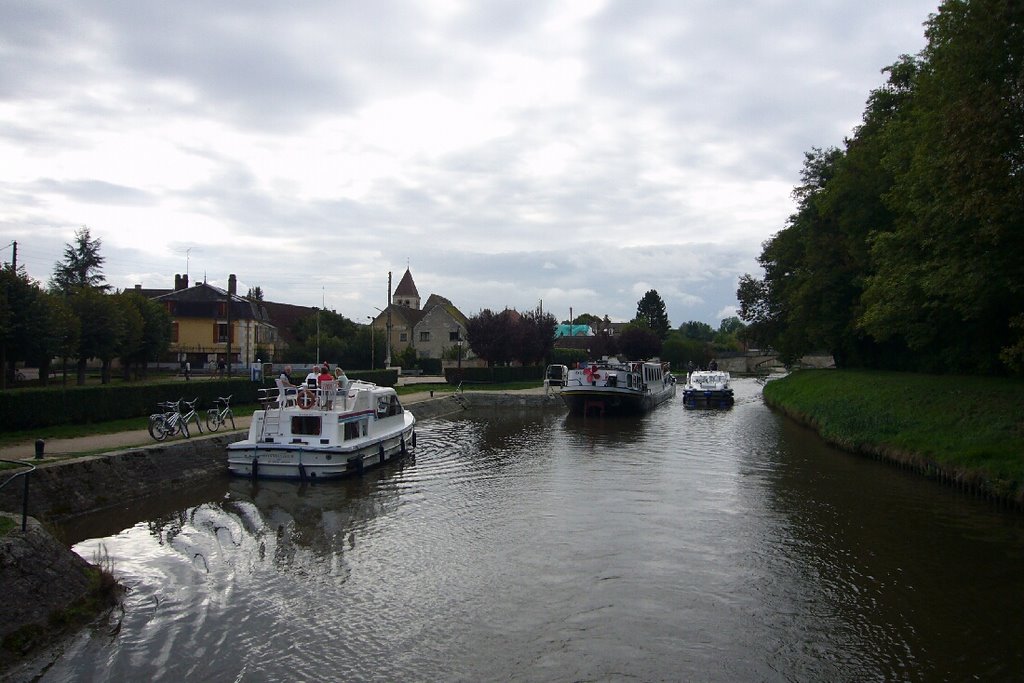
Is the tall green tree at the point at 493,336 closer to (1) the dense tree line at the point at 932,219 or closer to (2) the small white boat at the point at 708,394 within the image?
(2) the small white boat at the point at 708,394

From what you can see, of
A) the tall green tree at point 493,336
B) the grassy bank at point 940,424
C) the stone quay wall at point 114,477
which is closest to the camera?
the stone quay wall at point 114,477

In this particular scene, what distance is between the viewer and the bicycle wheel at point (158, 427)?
60.7 ft

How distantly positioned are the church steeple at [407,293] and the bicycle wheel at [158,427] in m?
85.1

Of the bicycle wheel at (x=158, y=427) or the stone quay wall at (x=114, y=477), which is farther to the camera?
the bicycle wheel at (x=158, y=427)

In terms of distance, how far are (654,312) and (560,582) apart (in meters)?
125

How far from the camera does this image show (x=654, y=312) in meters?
133

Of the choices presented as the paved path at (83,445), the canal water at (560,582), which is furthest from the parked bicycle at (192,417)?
the canal water at (560,582)

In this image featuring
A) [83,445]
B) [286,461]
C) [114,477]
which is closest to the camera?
[114,477]

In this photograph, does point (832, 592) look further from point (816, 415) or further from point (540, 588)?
point (816, 415)

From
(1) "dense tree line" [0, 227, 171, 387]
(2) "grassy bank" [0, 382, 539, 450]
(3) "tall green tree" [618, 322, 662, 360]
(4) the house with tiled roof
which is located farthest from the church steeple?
(2) "grassy bank" [0, 382, 539, 450]

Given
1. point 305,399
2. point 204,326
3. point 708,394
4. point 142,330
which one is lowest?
point 708,394

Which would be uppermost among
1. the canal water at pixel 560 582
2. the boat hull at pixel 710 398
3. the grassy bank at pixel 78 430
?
the grassy bank at pixel 78 430

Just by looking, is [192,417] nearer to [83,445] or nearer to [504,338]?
[83,445]

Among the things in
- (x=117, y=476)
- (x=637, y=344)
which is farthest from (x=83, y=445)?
(x=637, y=344)
